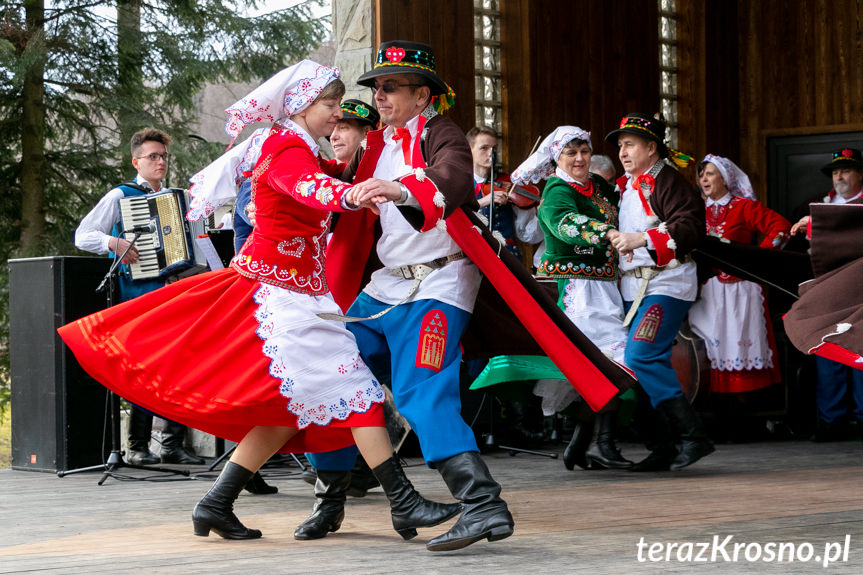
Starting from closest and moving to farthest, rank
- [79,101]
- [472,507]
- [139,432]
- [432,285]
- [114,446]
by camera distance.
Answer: [472,507] < [432,285] < [114,446] < [139,432] < [79,101]

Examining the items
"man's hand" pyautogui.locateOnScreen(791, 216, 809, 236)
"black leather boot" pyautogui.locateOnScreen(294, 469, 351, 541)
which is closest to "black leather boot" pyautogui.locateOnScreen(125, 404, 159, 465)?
"black leather boot" pyautogui.locateOnScreen(294, 469, 351, 541)

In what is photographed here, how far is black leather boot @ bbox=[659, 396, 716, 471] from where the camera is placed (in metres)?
5.50

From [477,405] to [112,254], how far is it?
2.19 metres

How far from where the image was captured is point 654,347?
5531 mm

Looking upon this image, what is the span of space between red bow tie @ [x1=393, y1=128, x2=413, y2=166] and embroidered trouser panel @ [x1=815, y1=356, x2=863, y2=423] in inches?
176

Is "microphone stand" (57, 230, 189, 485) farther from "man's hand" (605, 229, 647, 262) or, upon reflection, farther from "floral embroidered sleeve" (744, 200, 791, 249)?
"floral embroidered sleeve" (744, 200, 791, 249)

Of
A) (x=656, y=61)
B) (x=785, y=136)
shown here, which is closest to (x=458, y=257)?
(x=656, y=61)

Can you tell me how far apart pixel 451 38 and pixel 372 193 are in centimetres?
480

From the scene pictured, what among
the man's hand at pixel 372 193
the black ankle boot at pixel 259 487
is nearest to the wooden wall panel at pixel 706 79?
the black ankle boot at pixel 259 487

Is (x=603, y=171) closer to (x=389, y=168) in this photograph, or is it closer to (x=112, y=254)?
(x=112, y=254)

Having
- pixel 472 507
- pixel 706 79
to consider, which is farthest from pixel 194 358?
pixel 706 79

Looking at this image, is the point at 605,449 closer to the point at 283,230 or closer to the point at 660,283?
the point at 660,283

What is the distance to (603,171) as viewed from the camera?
7184 millimetres

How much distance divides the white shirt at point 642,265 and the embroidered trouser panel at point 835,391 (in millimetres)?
2210
